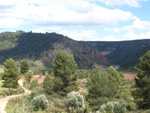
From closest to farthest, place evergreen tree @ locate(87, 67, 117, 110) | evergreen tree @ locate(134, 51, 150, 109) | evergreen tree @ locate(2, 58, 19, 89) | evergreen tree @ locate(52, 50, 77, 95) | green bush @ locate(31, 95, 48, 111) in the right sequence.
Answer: green bush @ locate(31, 95, 48, 111)
evergreen tree @ locate(134, 51, 150, 109)
evergreen tree @ locate(87, 67, 117, 110)
evergreen tree @ locate(52, 50, 77, 95)
evergreen tree @ locate(2, 58, 19, 89)

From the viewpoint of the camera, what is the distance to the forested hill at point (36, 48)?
134 m

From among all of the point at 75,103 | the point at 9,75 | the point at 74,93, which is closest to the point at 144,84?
the point at 74,93

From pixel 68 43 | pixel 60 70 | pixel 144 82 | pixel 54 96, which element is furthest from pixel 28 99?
pixel 68 43

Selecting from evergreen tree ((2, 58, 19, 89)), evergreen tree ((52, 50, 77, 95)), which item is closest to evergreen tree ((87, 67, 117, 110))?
evergreen tree ((52, 50, 77, 95))

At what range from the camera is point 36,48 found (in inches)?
5758

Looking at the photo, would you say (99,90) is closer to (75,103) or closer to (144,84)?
(144,84)

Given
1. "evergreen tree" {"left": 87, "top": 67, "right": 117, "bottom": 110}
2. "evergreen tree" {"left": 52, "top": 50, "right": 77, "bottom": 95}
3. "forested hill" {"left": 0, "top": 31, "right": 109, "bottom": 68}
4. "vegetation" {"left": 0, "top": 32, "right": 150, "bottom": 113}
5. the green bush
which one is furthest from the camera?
"forested hill" {"left": 0, "top": 31, "right": 109, "bottom": 68}

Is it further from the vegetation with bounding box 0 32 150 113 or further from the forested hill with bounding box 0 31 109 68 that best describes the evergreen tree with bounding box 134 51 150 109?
the forested hill with bounding box 0 31 109 68

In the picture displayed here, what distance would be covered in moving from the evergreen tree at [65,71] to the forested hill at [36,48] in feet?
350

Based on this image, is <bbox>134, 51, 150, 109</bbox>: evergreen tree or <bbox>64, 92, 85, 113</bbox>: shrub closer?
<bbox>64, 92, 85, 113</bbox>: shrub

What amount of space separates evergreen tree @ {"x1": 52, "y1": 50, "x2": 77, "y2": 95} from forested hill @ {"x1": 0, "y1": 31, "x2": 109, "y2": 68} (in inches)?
4196

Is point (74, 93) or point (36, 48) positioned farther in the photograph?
point (36, 48)

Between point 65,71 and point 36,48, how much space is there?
412 ft

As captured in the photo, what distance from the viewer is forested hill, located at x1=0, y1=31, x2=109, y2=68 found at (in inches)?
5291
